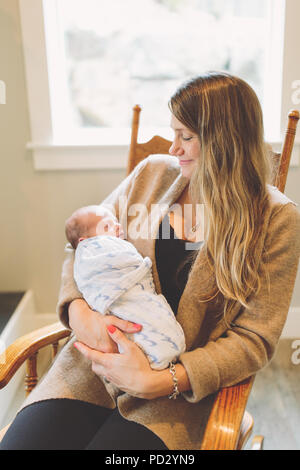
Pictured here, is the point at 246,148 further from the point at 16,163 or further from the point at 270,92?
the point at 16,163

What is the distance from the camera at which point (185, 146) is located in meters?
1.12

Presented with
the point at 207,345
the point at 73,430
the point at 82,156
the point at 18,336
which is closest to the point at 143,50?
the point at 82,156

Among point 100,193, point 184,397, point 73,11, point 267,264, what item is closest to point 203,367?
point 184,397

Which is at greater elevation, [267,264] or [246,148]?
[246,148]

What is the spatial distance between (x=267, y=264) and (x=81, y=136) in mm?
1395

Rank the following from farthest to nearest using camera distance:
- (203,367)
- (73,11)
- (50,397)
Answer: (73,11), (50,397), (203,367)

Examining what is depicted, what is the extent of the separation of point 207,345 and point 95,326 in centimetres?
27

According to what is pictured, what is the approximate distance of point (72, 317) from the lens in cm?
115

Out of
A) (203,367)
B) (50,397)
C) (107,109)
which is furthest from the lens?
(107,109)

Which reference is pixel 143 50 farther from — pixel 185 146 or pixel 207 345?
pixel 207 345

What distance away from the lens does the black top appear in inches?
46.2

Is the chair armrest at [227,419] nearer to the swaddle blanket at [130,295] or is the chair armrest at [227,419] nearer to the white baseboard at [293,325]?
the swaddle blanket at [130,295]

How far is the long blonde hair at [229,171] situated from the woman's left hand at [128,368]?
0.80ft

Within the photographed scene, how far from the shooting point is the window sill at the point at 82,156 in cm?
205
